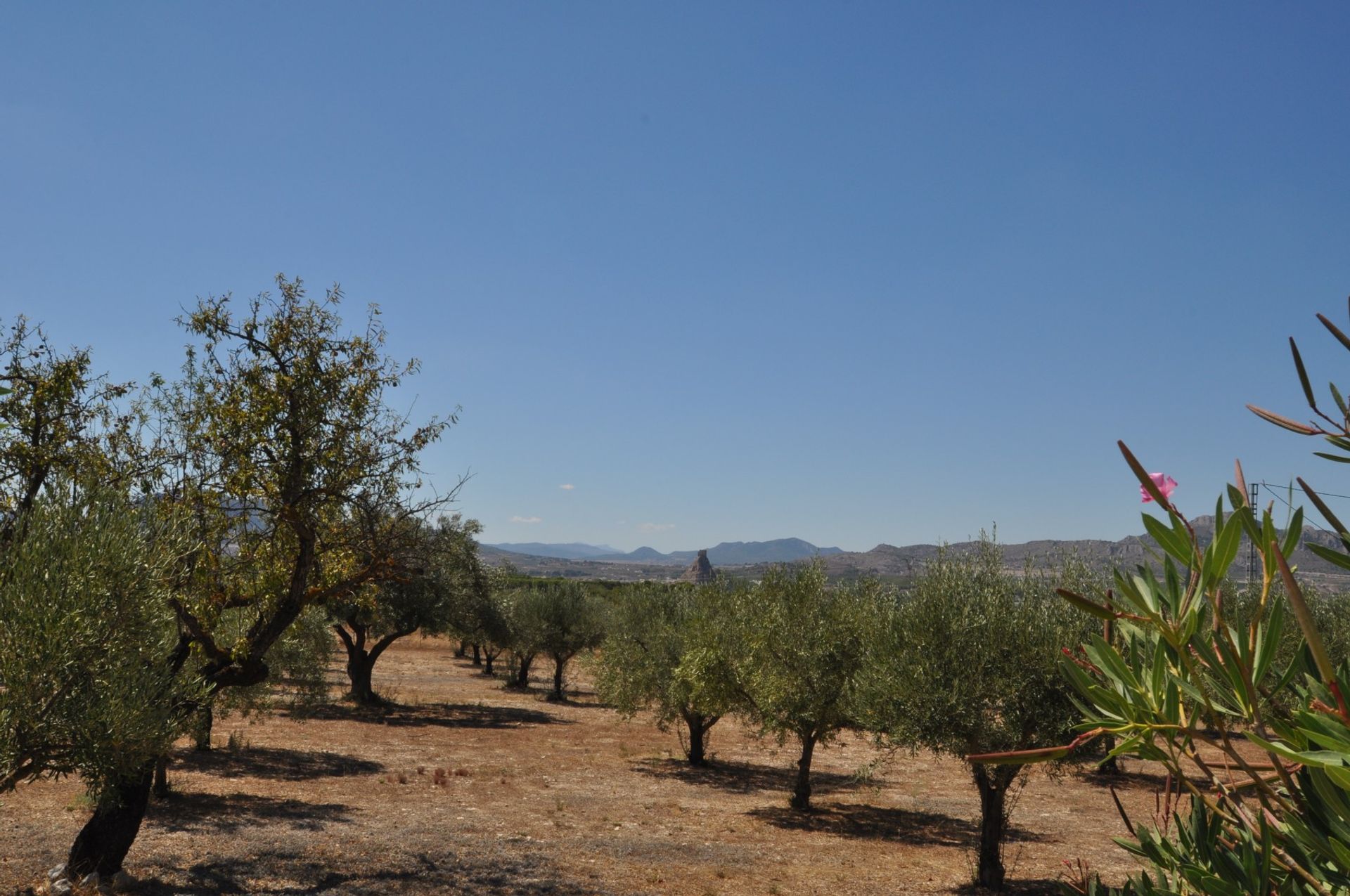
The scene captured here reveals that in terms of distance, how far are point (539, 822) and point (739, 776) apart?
10.6 metres

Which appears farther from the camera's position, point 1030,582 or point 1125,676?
point 1030,582

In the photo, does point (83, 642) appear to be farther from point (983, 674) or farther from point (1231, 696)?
point (983, 674)

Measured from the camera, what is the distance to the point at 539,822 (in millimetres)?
19750

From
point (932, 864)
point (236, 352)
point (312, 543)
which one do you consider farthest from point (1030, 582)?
point (236, 352)

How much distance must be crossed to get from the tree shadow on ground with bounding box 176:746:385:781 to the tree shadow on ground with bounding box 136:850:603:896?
28.0 ft

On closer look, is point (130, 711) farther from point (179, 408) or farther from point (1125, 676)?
point (1125, 676)

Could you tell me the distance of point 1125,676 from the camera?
2105 millimetres

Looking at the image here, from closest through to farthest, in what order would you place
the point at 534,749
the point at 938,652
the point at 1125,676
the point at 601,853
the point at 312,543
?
the point at 1125,676 < the point at 312,543 < the point at 938,652 < the point at 601,853 < the point at 534,749

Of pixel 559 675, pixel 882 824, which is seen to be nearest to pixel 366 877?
pixel 882 824

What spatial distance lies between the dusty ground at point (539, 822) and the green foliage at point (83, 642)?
5016 millimetres

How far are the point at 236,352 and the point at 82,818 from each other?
10381 millimetres

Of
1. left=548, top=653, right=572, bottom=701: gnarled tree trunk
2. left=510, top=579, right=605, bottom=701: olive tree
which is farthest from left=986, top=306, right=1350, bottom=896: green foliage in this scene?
left=548, top=653, right=572, bottom=701: gnarled tree trunk

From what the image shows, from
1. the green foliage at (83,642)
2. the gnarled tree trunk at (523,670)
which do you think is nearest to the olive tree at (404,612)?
the gnarled tree trunk at (523,670)

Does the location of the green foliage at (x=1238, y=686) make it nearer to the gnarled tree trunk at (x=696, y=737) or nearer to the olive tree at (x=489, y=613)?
the gnarled tree trunk at (x=696, y=737)
